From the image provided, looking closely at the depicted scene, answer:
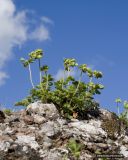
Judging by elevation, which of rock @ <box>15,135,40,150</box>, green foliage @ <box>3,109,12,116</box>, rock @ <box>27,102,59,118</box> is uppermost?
green foliage @ <box>3,109,12,116</box>

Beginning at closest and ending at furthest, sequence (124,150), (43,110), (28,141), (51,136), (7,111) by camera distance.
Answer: (28,141) → (51,136) → (124,150) → (43,110) → (7,111)

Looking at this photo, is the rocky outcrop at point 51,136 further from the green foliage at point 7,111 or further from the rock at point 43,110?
the green foliage at point 7,111

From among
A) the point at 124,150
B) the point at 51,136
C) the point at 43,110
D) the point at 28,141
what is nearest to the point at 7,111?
the point at 43,110

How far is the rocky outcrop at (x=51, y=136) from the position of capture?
46.4 feet

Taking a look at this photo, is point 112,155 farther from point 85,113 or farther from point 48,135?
point 85,113

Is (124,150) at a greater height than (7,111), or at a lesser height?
lesser

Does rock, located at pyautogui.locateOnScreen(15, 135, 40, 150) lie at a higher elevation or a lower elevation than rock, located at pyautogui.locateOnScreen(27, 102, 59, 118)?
lower

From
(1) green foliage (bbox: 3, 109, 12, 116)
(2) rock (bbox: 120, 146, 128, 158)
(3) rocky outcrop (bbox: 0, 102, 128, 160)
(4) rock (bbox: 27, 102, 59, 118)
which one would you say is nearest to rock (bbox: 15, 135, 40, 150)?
(3) rocky outcrop (bbox: 0, 102, 128, 160)

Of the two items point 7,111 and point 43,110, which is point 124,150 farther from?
point 7,111

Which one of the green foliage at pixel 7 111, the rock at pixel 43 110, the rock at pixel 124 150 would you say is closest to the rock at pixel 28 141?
the rock at pixel 43 110

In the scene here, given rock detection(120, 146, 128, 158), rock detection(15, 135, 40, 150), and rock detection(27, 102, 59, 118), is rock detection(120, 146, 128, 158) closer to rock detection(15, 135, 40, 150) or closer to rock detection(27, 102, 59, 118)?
rock detection(27, 102, 59, 118)

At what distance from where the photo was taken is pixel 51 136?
601 inches

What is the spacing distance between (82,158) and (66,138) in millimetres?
992

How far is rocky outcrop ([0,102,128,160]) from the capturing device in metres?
14.2
